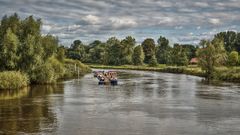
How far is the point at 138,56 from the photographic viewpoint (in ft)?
607

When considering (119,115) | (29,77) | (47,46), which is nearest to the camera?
(119,115)

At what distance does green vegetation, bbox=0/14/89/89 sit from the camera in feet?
215

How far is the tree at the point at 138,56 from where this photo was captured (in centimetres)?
18390

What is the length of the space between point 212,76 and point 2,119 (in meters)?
70.0

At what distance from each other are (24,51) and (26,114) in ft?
105

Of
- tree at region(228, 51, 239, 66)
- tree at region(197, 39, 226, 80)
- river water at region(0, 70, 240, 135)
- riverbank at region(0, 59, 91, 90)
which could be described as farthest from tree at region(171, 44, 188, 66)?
river water at region(0, 70, 240, 135)

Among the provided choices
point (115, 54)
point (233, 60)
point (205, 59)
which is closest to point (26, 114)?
point (205, 59)

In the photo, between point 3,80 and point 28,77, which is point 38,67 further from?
point 3,80

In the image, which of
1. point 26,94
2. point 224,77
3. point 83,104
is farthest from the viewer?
point 224,77

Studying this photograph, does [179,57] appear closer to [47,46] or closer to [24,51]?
[47,46]

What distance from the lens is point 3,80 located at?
59.0 metres

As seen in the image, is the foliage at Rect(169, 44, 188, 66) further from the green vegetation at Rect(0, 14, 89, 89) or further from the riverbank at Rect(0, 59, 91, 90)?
the green vegetation at Rect(0, 14, 89, 89)

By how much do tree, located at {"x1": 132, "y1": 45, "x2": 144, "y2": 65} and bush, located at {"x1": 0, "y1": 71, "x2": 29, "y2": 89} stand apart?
12308cm

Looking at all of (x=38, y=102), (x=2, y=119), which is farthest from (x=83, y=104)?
(x=2, y=119)
